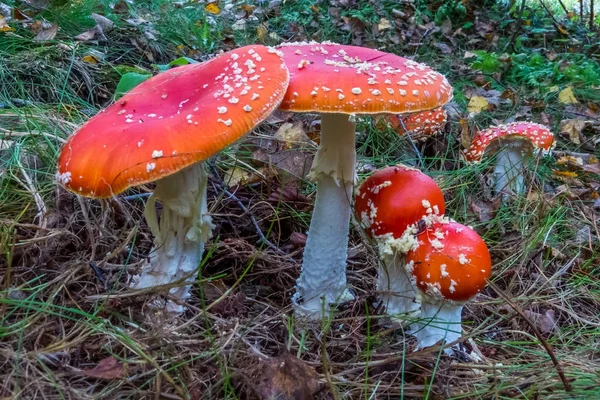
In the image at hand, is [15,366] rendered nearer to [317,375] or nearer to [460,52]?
[317,375]

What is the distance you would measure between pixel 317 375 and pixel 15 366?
1191mm

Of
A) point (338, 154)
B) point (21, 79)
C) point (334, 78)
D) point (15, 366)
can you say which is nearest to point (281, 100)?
point (334, 78)

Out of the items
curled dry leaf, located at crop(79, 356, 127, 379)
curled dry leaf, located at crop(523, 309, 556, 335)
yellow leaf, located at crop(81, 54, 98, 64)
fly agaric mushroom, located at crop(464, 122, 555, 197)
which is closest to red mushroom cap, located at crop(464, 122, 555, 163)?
fly agaric mushroom, located at crop(464, 122, 555, 197)

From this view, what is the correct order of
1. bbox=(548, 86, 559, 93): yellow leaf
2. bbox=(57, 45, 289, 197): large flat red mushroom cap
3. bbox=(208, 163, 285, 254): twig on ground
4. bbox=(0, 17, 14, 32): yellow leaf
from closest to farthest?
bbox=(57, 45, 289, 197): large flat red mushroom cap, bbox=(208, 163, 285, 254): twig on ground, bbox=(0, 17, 14, 32): yellow leaf, bbox=(548, 86, 559, 93): yellow leaf

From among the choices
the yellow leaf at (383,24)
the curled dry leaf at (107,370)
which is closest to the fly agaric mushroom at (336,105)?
the curled dry leaf at (107,370)

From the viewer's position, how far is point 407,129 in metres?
4.71

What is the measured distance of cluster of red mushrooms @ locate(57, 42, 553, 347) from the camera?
196cm

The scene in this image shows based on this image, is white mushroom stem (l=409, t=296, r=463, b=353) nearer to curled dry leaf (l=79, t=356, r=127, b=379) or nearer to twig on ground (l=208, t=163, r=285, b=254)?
twig on ground (l=208, t=163, r=285, b=254)

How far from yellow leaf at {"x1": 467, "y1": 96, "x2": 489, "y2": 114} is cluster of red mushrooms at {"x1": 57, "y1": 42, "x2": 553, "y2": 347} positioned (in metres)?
3.15

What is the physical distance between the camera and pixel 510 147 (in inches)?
181

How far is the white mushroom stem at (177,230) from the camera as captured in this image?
2463 mm

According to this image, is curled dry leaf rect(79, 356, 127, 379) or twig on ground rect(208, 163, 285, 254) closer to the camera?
curled dry leaf rect(79, 356, 127, 379)

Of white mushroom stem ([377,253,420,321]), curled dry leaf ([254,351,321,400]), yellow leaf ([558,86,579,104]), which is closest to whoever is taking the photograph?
curled dry leaf ([254,351,321,400])

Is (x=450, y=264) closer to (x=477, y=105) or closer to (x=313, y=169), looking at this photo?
(x=313, y=169)
